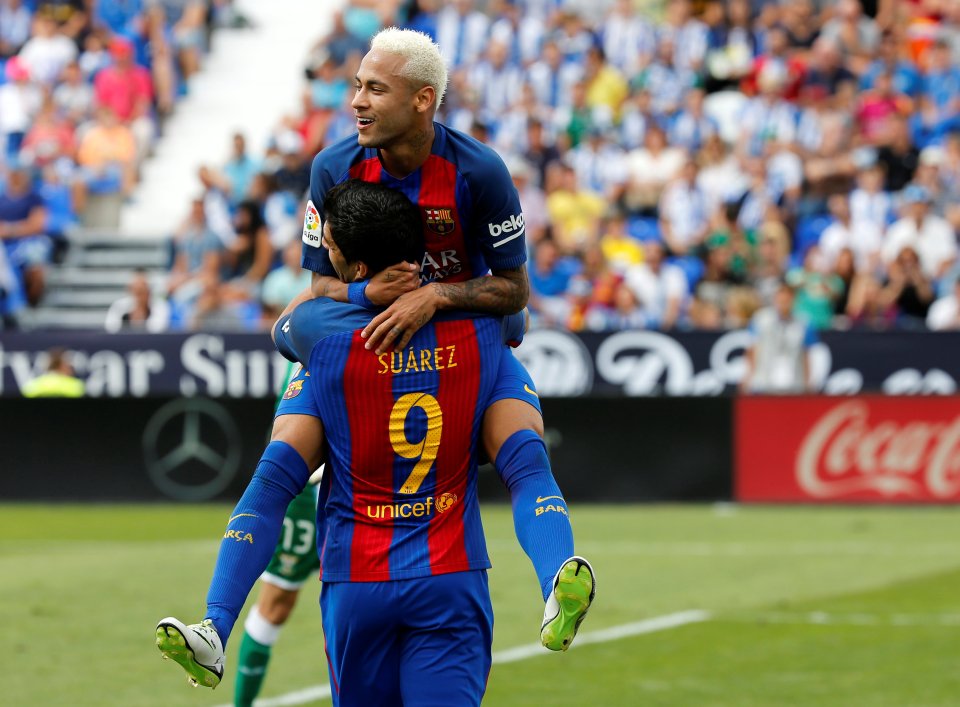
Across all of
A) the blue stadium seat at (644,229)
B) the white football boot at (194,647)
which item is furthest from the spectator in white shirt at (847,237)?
the white football boot at (194,647)

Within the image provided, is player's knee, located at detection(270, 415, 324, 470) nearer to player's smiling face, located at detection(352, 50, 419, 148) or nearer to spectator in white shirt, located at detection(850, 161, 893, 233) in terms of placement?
player's smiling face, located at detection(352, 50, 419, 148)

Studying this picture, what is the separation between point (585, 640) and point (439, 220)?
5.40m

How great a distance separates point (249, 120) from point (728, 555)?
45.8 feet

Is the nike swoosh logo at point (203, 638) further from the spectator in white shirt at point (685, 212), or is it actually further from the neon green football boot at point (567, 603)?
the spectator in white shirt at point (685, 212)

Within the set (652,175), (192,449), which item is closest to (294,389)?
(192,449)

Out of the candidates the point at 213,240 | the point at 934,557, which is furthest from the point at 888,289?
the point at 213,240

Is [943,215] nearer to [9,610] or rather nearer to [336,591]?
[9,610]

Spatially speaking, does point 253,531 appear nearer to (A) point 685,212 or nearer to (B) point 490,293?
(B) point 490,293

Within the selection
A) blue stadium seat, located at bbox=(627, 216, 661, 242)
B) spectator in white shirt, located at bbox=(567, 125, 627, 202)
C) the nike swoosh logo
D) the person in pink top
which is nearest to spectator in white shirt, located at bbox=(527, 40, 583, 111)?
spectator in white shirt, located at bbox=(567, 125, 627, 202)

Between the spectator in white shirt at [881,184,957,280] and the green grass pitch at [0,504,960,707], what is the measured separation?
145 inches

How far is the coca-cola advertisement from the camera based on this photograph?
17047mm

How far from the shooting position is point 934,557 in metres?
13.7

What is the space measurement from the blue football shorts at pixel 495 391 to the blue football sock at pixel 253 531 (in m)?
0.12

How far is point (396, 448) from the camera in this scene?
5012mm
